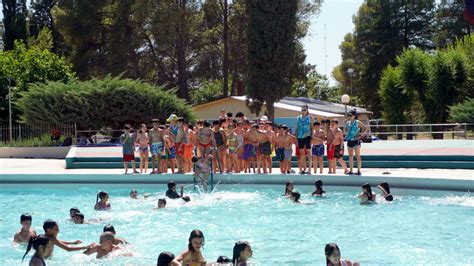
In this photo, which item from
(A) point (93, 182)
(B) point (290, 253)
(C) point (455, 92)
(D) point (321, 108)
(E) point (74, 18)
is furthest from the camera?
(D) point (321, 108)

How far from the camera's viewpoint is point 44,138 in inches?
1114

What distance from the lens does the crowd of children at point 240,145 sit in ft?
56.1

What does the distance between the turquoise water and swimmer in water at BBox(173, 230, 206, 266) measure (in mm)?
1857

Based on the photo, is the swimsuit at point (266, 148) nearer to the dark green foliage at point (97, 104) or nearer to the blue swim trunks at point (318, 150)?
the blue swim trunks at point (318, 150)

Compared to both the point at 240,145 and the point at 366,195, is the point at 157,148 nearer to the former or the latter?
the point at 240,145

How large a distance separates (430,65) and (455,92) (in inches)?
78.5

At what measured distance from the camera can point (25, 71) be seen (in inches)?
1308

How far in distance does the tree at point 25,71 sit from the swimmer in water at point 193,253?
85.3 ft

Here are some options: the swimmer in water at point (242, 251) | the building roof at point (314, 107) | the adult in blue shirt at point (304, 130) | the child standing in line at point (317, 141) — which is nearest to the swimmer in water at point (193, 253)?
the swimmer in water at point (242, 251)

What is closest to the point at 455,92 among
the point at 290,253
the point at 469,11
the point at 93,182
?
the point at 93,182

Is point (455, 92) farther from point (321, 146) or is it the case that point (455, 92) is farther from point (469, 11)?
point (469, 11)

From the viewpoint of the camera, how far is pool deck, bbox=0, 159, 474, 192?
15625mm

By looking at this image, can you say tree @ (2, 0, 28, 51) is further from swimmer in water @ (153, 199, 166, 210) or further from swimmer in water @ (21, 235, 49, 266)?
swimmer in water @ (21, 235, 49, 266)

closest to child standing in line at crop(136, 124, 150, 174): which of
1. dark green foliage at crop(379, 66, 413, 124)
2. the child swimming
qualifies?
the child swimming
